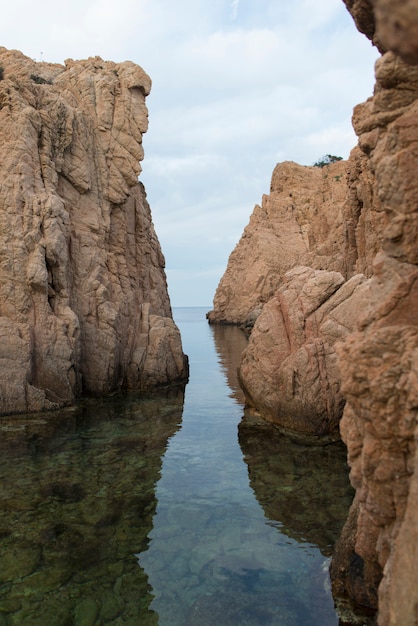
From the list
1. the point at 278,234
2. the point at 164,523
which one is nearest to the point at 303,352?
the point at 164,523

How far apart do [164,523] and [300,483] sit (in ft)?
12.2

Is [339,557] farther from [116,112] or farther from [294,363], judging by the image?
[116,112]

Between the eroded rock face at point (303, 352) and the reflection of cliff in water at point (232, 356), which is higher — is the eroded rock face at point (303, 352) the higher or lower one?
the higher one

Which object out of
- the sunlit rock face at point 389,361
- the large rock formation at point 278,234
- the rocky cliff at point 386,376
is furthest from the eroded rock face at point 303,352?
the large rock formation at point 278,234

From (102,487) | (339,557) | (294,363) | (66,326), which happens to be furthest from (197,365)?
(339,557)

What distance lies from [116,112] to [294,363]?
16.6 metres

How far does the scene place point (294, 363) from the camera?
637 inches

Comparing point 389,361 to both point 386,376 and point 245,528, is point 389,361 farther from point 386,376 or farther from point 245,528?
point 245,528

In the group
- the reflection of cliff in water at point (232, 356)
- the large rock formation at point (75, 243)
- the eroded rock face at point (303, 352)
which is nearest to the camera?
the eroded rock face at point (303, 352)

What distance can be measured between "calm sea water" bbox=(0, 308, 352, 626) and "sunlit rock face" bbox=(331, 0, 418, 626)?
2.63 metres

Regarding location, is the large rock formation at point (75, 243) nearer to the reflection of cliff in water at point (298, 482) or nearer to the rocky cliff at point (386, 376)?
the reflection of cliff in water at point (298, 482)

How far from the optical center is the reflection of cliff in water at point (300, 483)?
10.4 meters

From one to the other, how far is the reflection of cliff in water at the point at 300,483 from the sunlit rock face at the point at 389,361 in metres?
3.73

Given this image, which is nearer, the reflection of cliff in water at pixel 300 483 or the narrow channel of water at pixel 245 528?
the narrow channel of water at pixel 245 528
